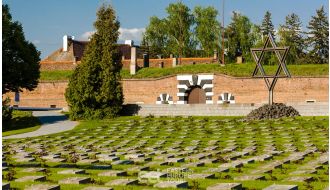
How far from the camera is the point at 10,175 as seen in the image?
40.4 ft

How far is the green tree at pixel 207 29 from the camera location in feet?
249

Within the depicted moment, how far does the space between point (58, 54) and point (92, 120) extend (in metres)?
38.5

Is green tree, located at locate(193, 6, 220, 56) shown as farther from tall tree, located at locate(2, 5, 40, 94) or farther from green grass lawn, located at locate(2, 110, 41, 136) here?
green grass lawn, located at locate(2, 110, 41, 136)

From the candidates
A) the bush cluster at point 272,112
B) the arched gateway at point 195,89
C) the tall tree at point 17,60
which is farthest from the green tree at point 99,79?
the arched gateway at point 195,89

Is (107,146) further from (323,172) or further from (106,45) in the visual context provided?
(106,45)

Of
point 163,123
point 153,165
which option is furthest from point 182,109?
point 153,165

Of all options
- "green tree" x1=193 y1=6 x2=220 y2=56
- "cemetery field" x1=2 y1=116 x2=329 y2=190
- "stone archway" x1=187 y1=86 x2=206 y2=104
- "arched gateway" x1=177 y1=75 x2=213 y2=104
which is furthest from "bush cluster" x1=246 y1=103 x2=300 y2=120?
"green tree" x1=193 y1=6 x2=220 y2=56

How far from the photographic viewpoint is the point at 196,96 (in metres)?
46.8

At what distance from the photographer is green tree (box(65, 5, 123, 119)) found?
3556 cm

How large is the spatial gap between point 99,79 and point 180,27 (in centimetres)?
4155

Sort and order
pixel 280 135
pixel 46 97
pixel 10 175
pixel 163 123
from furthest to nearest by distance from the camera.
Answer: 1. pixel 46 97
2. pixel 163 123
3. pixel 280 135
4. pixel 10 175

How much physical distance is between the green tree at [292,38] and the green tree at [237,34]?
4.08 meters

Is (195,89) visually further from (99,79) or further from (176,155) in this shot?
(176,155)

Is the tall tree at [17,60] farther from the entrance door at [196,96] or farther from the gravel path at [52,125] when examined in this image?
the entrance door at [196,96]
